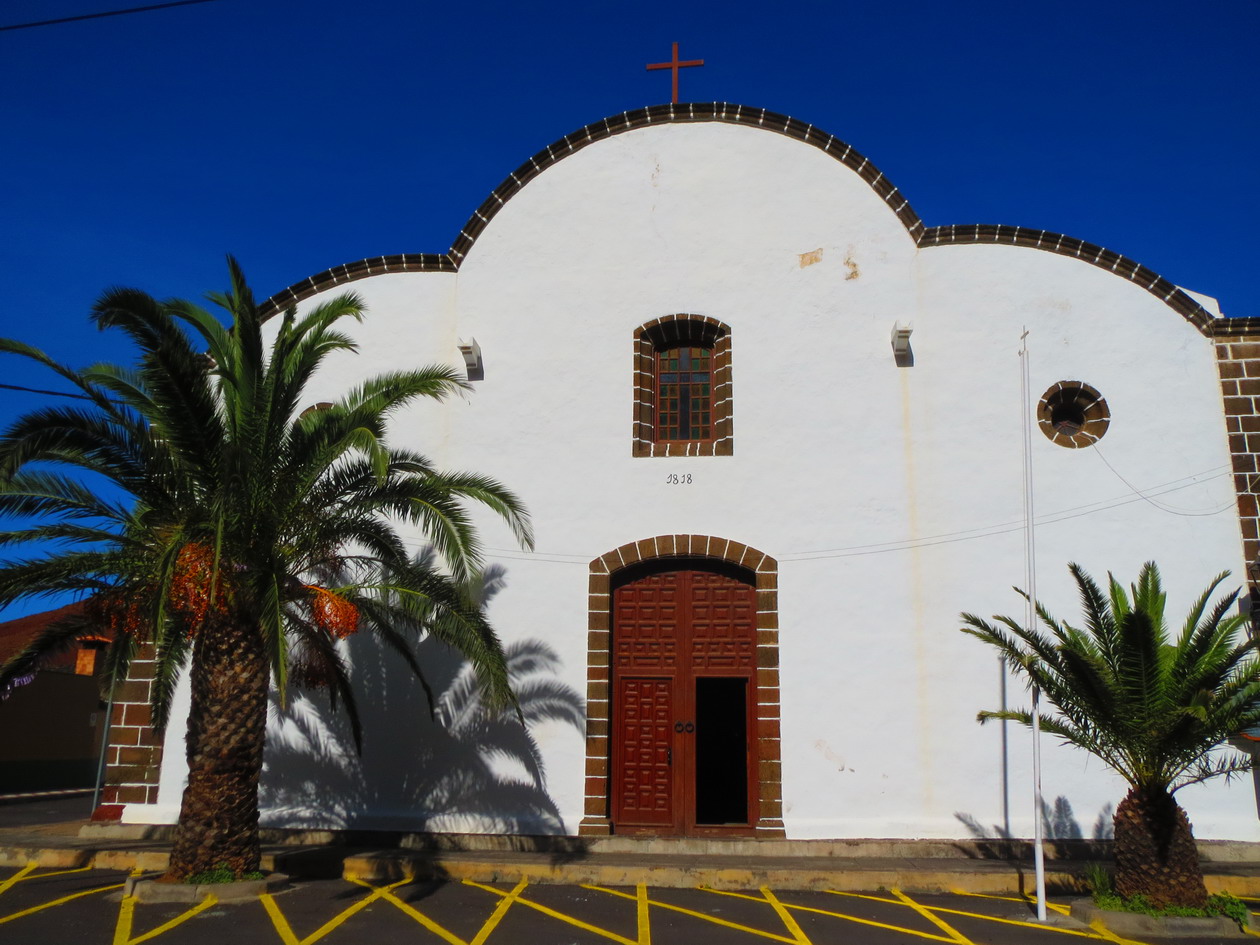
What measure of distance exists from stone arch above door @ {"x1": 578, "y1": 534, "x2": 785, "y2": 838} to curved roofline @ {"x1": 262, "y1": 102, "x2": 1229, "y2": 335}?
15.7 ft

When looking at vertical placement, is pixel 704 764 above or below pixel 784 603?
below

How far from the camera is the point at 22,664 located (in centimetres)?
966

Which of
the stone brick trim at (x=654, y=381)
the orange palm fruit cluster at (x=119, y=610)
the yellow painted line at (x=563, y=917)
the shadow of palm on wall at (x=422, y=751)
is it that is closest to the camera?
the yellow painted line at (x=563, y=917)

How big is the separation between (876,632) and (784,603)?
115cm

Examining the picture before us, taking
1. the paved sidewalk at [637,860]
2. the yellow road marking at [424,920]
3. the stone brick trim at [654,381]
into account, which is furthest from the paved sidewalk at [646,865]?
the stone brick trim at [654,381]

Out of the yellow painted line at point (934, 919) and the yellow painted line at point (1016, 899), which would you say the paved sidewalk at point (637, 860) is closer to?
the yellow painted line at point (1016, 899)

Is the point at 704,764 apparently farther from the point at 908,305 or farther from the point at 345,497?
the point at 908,305

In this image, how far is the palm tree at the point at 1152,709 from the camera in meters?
8.95

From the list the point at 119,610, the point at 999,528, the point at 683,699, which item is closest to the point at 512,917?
the point at 683,699

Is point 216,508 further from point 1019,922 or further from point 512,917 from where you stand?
point 1019,922

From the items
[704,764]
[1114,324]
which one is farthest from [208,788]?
[1114,324]

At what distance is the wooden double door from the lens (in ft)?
39.6

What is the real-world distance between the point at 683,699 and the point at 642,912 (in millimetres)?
3432

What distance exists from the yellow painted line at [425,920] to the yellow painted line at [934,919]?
415cm
